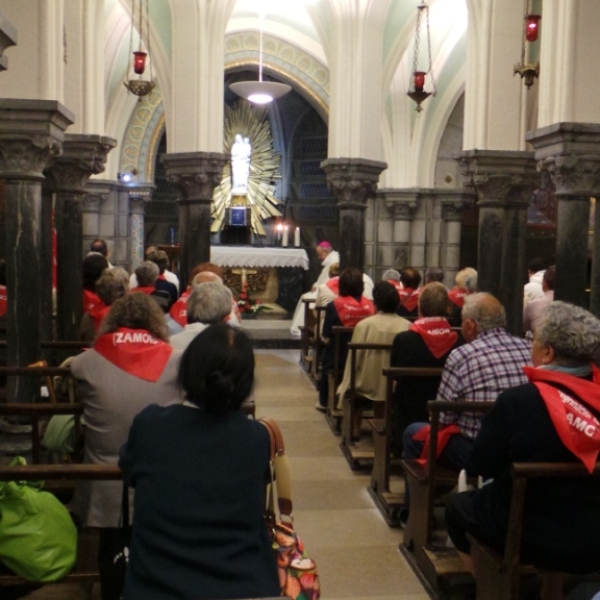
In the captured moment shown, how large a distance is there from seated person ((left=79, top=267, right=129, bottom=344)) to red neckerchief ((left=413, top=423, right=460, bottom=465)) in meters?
2.28

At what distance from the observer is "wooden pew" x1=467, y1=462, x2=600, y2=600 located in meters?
2.91

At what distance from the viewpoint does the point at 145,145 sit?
62.3ft

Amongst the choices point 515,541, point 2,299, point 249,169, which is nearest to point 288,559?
point 515,541

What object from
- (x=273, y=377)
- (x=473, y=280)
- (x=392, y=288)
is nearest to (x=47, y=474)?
(x=392, y=288)

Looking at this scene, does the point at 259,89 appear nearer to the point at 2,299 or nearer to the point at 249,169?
the point at 249,169

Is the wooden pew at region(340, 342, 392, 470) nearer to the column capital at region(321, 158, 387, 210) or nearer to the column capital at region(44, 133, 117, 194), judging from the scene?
the column capital at region(44, 133, 117, 194)

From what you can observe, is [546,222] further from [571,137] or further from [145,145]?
[571,137]

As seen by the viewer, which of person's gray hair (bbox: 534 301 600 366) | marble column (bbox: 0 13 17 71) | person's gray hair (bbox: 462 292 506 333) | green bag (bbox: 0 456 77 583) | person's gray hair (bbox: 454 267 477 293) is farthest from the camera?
person's gray hair (bbox: 454 267 477 293)

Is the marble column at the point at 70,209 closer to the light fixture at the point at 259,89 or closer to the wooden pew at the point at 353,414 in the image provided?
the wooden pew at the point at 353,414

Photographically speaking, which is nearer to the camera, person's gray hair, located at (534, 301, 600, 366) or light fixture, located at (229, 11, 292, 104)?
person's gray hair, located at (534, 301, 600, 366)

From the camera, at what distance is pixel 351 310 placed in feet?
25.3

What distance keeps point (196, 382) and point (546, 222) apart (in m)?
17.8

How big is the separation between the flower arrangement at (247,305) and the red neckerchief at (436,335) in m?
9.47

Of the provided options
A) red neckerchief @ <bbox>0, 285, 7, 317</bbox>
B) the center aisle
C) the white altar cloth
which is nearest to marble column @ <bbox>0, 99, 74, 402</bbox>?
red neckerchief @ <bbox>0, 285, 7, 317</bbox>
